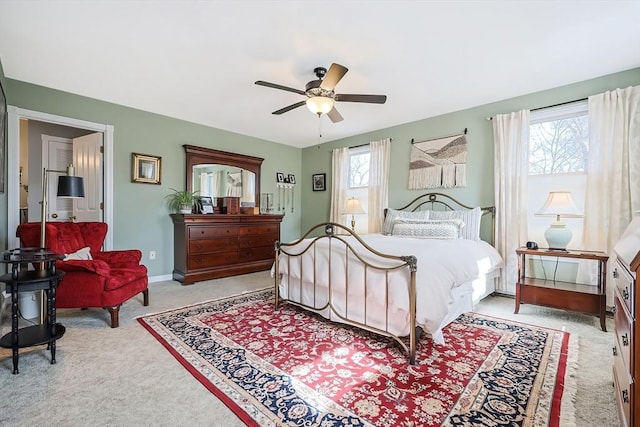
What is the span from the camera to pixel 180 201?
180 inches

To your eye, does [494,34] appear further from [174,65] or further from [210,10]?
[174,65]

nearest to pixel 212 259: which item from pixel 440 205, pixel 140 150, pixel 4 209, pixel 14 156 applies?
pixel 140 150

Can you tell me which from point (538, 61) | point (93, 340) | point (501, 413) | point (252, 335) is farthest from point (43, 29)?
point (538, 61)

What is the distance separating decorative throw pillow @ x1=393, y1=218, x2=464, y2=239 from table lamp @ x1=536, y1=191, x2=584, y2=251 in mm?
837

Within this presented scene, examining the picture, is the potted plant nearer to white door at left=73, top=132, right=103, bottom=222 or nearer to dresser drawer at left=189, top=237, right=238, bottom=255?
dresser drawer at left=189, top=237, right=238, bottom=255

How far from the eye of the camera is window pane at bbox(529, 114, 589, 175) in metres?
3.31

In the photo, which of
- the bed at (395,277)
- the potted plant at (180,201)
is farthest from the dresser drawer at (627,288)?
the potted plant at (180,201)

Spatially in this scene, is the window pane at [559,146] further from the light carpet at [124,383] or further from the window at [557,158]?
the light carpet at [124,383]

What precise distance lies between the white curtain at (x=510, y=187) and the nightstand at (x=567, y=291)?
421 millimetres

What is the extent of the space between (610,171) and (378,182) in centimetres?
285

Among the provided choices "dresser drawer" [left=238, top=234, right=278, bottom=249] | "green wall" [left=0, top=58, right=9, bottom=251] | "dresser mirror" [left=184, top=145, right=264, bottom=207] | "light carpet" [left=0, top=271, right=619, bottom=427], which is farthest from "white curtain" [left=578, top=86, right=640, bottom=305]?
"green wall" [left=0, top=58, right=9, bottom=251]

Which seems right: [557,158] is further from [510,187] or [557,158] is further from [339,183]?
[339,183]

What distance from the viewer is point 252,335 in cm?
245

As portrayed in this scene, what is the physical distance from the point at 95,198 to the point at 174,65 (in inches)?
89.9
